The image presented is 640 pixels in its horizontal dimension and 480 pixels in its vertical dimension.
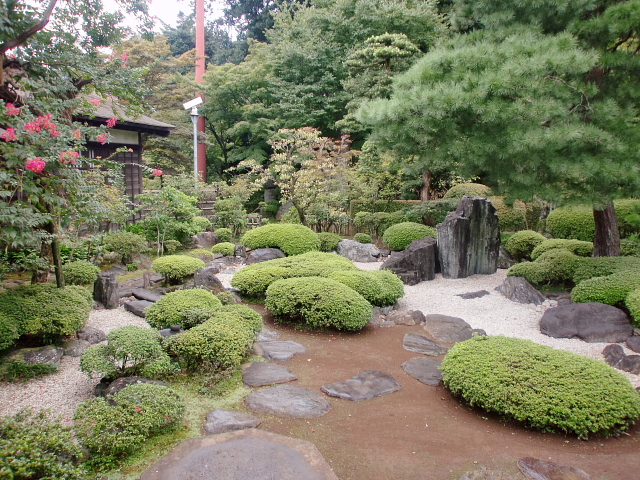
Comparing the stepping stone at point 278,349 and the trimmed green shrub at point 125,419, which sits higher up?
the trimmed green shrub at point 125,419

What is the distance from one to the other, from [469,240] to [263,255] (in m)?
4.47

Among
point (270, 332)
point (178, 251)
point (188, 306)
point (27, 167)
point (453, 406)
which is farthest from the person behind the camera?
point (178, 251)

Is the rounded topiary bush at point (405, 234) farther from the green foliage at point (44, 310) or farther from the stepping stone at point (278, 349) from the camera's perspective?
the green foliage at point (44, 310)

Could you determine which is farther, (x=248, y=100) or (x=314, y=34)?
(x=248, y=100)

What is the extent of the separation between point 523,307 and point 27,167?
6.94 m

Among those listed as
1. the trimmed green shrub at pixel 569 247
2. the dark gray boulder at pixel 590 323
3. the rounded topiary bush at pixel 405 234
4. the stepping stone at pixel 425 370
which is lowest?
the stepping stone at pixel 425 370

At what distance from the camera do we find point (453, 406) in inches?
147

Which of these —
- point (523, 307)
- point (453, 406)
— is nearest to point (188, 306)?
point (453, 406)

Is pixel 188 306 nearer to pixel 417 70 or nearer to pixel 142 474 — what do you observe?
pixel 142 474

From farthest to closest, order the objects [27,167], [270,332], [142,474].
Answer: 1. [270,332]
2. [27,167]
3. [142,474]

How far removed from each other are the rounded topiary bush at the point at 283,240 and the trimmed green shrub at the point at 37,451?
7.56 meters

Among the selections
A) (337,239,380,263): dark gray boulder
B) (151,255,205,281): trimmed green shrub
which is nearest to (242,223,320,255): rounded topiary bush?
(337,239,380,263): dark gray boulder

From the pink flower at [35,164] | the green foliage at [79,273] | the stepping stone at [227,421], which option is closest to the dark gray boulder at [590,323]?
the stepping stone at [227,421]

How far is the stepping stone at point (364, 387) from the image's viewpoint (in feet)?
12.6
